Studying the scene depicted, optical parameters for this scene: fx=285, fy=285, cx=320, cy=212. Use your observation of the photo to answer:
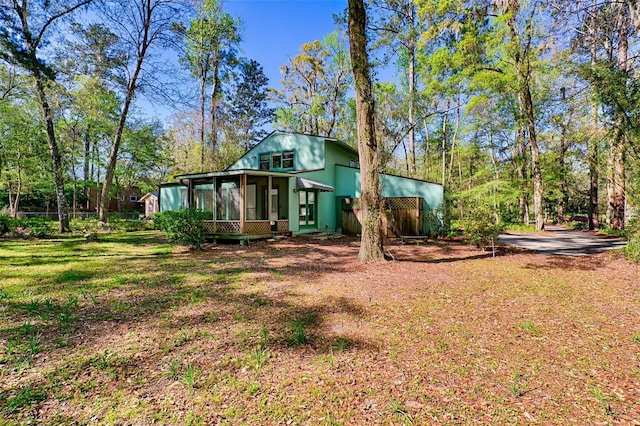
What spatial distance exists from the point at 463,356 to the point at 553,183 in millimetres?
23492

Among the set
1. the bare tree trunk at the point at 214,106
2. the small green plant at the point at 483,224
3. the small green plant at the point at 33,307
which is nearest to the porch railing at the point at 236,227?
the small green plant at the point at 33,307

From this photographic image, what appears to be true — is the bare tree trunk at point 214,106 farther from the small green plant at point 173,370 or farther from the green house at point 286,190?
the small green plant at point 173,370

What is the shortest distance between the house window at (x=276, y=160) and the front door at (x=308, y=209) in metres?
3.31

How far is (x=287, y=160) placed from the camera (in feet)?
57.0

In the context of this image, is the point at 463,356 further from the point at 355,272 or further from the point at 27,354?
the point at 27,354

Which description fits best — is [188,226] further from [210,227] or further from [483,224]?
[483,224]

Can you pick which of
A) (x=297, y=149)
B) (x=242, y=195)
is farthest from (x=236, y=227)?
(x=297, y=149)

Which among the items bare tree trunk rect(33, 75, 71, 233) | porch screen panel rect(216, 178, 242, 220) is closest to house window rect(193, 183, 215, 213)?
porch screen panel rect(216, 178, 242, 220)

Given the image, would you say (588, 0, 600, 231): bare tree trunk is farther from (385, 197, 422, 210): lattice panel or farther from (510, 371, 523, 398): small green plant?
(510, 371, 523, 398): small green plant

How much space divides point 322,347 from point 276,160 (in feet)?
50.1

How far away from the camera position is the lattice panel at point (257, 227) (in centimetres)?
1251

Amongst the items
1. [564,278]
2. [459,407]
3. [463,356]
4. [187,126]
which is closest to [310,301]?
[463,356]

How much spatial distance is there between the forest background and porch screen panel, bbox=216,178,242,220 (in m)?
6.55

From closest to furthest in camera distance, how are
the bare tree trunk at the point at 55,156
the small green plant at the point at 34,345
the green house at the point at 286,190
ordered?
the small green plant at the point at 34,345 < the green house at the point at 286,190 < the bare tree trunk at the point at 55,156
